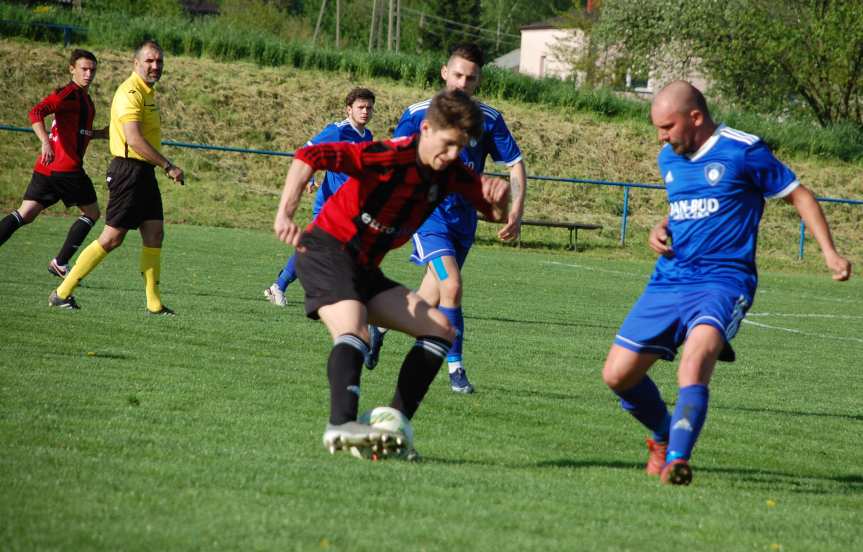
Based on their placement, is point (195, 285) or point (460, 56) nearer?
point (460, 56)

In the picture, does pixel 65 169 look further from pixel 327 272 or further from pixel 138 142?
pixel 327 272

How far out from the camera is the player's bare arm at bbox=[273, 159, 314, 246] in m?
5.05

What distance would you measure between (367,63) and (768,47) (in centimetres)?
1430

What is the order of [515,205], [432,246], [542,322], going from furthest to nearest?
[542,322] → [432,246] → [515,205]

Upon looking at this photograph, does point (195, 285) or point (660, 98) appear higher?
point (660, 98)

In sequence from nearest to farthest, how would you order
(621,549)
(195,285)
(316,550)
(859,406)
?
(316,550) < (621,549) < (859,406) < (195,285)

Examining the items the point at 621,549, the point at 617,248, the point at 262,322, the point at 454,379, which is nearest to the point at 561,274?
the point at 617,248

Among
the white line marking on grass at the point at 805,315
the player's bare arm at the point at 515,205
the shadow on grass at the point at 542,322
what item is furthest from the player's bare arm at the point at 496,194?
the white line marking on grass at the point at 805,315

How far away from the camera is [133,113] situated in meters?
10.3

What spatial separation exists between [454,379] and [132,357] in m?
2.29

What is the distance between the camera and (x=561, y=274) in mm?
21141

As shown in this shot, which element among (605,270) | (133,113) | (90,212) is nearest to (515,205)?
(133,113)

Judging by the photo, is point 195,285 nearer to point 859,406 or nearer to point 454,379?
point 454,379

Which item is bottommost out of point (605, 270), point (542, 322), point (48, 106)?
point (605, 270)
